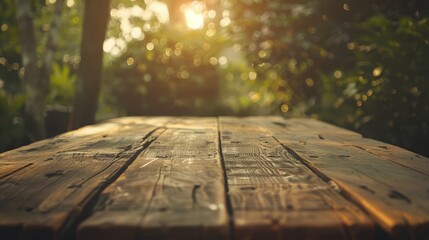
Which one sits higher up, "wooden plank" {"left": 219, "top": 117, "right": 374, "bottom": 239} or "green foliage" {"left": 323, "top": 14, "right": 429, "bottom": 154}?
"green foliage" {"left": 323, "top": 14, "right": 429, "bottom": 154}

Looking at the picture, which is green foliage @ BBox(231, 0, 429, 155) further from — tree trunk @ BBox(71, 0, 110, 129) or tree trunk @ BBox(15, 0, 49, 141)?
tree trunk @ BBox(15, 0, 49, 141)

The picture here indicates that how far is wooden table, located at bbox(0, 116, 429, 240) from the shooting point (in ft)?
2.87

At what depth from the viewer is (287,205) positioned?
3.29 ft

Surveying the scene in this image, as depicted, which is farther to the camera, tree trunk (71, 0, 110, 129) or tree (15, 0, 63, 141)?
tree (15, 0, 63, 141)

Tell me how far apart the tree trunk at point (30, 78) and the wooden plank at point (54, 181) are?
3155mm

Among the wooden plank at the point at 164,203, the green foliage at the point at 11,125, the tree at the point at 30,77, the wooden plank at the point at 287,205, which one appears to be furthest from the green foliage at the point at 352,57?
the green foliage at the point at 11,125

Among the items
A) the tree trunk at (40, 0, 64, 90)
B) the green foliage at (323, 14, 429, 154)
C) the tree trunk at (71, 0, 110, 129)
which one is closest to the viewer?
the green foliage at (323, 14, 429, 154)

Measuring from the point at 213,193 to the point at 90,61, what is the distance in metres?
3.75

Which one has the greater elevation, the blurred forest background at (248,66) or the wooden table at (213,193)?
the blurred forest background at (248,66)

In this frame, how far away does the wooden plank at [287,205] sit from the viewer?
2.86 feet

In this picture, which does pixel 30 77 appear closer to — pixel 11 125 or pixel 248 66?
pixel 11 125

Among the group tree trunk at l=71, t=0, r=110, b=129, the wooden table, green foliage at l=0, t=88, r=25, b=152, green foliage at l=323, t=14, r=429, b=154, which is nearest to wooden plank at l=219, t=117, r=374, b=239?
the wooden table

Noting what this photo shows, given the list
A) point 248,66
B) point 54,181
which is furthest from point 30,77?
point 54,181

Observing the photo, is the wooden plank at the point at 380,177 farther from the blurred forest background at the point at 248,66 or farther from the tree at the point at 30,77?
the tree at the point at 30,77
